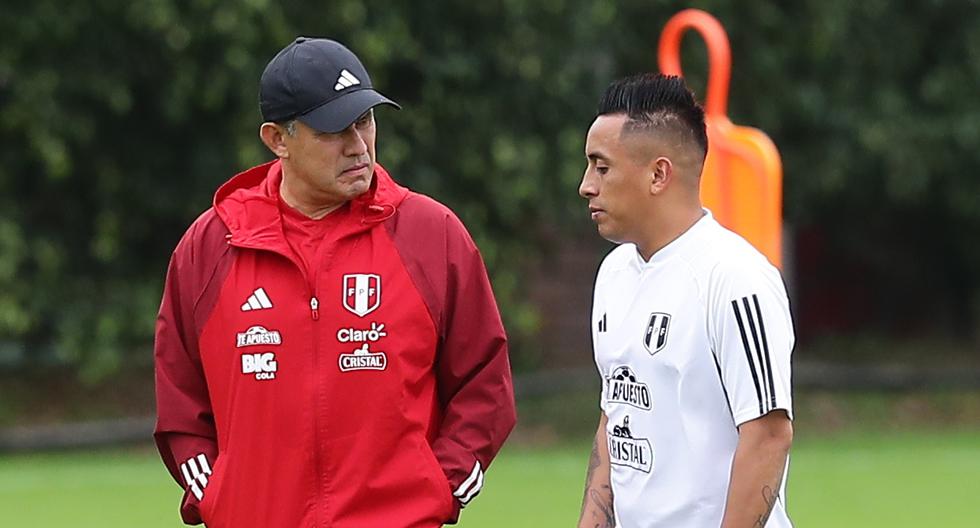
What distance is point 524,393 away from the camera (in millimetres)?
19172

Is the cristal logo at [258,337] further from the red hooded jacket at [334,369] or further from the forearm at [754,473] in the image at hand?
the forearm at [754,473]

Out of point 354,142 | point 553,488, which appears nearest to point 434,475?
point 354,142

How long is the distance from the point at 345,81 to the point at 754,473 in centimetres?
149

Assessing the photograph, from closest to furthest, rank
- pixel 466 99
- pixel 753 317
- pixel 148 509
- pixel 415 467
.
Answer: pixel 753 317 < pixel 415 467 < pixel 148 509 < pixel 466 99

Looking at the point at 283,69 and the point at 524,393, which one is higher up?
the point at 283,69

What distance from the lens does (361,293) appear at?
4.66 m

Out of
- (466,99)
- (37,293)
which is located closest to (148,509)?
(37,293)

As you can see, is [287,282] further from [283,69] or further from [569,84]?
[569,84]

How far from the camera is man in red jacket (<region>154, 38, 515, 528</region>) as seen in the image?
462 centimetres

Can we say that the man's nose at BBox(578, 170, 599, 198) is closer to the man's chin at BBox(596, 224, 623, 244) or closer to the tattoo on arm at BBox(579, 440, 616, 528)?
the man's chin at BBox(596, 224, 623, 244)

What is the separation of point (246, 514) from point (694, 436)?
1.19 meters

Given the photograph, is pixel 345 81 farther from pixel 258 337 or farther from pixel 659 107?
pixel 659 107

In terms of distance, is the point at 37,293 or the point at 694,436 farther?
the point at 37,293

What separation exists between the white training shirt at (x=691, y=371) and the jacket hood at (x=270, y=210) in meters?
0.69
